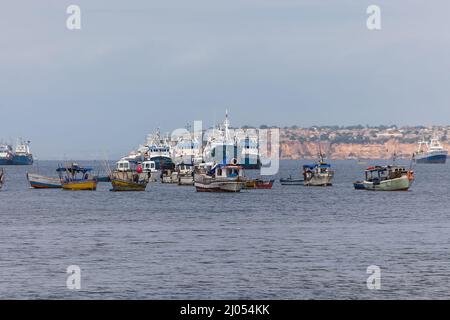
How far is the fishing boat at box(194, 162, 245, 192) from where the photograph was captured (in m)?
116

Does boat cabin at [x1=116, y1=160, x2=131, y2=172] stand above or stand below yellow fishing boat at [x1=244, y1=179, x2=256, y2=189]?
above

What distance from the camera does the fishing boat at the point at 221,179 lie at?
382 ft

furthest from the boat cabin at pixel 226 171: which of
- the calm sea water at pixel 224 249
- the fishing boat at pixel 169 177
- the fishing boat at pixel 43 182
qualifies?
the fishing boat at pixel 169 177

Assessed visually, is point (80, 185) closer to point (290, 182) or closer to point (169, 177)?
point (169, 177)

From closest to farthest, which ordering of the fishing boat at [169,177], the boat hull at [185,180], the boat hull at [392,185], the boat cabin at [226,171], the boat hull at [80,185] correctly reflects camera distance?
1. the boat cabin at [226,171]
2. the boat hull at [392,185]
3. the boat hull at [80,185]
4. the boat hull at [185,180]
5. the fishing boat at [169,177]

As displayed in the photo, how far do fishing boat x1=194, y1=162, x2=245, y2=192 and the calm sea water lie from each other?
15570mm

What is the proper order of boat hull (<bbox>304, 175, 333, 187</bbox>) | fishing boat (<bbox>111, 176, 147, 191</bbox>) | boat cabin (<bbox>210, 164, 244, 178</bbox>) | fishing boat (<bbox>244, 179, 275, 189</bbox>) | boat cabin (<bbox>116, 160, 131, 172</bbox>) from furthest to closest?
boat hull (<bbox>304, 175, 333, 187</bbox>)
boat cabin (<bbox>116, 160, 131, 172</bbox>)
fishing boat (<bbox>244, 179, 275, 189</bbox>)
fishing boat (<bbox>111, 176, 147, 191</bbox>)
boat cabin (<bbox>210, 164, 244, 178</bbox>)

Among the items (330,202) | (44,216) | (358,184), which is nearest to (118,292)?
(44,216)

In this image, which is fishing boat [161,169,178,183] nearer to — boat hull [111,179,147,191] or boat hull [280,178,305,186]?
boat hull [280,178,305,186]

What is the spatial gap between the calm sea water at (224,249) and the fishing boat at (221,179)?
15570 millimetres

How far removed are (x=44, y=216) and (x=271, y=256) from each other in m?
36.7

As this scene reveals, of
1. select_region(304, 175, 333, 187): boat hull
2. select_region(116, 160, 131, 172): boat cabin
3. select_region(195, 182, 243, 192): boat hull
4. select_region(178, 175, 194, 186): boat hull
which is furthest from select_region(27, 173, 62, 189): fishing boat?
select_region(304, 175, 333, 187): boat hull

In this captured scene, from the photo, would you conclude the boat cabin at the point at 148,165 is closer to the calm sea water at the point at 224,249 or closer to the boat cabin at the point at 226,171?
the boat cabin at the point at 226,171

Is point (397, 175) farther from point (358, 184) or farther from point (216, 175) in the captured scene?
point (216, 175)
